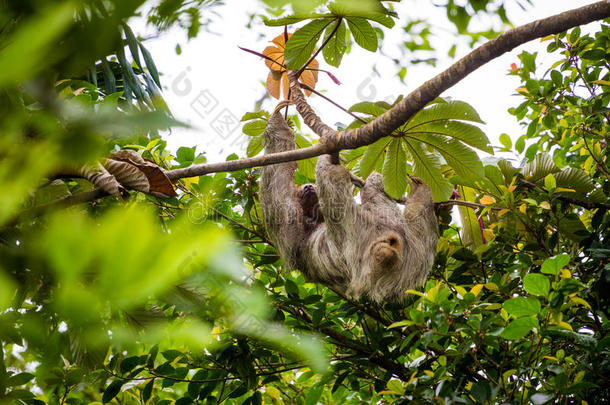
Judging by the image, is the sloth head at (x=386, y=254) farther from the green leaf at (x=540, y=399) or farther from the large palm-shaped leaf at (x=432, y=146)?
the green leaf at (x=540, y=399)

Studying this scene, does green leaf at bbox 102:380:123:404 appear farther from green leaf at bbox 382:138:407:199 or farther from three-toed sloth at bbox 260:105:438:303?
green leaf at bbox 382:138:407:199

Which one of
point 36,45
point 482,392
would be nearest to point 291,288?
point 482,392

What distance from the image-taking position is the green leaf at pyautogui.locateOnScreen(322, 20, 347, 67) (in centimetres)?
340

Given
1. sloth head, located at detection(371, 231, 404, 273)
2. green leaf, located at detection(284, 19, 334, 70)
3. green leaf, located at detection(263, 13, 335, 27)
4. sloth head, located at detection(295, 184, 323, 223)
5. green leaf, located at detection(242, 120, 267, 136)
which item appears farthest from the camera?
sloth head, located at detection(295, 184, 323, 223)

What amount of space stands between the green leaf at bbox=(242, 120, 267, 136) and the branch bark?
3.61 ft

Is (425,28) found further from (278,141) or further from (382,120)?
(382,120)

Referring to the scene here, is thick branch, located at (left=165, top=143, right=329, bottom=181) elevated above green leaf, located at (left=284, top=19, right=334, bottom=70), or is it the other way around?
green leaf, located at (left=284, top=19, right=334, bottom=70)

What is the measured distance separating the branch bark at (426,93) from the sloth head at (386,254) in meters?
1.11

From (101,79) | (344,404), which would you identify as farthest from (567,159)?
(101,79)

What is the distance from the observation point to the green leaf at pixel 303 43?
10.4 feet

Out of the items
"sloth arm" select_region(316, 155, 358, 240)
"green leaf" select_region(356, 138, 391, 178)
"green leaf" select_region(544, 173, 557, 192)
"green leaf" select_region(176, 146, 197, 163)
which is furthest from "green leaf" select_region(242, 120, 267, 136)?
"green leaf" select_region(544, 173, 557, 192)

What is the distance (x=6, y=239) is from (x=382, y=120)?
7.00 feet

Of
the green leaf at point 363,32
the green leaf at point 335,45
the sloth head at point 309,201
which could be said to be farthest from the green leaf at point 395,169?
the sloth head at point 309,201

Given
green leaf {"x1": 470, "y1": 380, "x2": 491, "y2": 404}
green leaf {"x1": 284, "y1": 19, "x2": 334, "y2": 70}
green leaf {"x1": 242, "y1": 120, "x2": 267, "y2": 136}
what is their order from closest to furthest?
green leaf {"x1": 470, "y1": 380, "x2": 491, "y2": 404} < green leaf {"x1": 284, "y1": 19, "x2": 334, "y2": 70} < green leaf {"x1": 242, "y1": 120, "x2": 267, "y2": 136}
